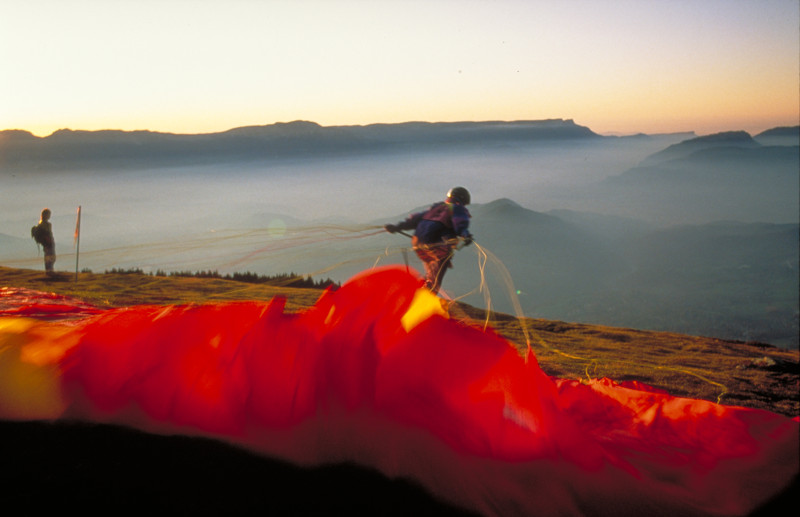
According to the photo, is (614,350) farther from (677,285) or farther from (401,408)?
(677,285)

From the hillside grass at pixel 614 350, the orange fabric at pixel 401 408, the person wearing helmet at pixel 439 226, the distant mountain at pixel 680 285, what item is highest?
the person wearing helmet at pixel 439 226

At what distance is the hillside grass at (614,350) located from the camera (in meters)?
5.03

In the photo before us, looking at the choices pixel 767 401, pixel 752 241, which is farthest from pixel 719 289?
pixel 767 401

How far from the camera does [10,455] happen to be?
1.80 meters

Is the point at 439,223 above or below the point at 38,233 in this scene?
above

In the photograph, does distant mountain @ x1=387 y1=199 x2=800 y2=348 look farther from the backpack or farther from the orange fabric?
the orange fabric

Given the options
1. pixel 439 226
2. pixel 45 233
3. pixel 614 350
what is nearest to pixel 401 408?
pixel 439 226

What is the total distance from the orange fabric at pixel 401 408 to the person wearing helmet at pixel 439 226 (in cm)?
382

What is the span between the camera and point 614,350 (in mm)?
8188

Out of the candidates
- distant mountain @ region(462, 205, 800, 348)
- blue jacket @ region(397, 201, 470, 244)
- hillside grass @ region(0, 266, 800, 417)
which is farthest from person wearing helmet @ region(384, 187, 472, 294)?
distant mountain @ region(462, 205, 800, 348)

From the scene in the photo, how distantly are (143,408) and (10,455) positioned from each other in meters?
0.47

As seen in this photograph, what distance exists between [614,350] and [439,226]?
4.22m

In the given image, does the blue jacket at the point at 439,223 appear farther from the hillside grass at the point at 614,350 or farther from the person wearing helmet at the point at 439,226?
the hillside grass at the point at 614,350

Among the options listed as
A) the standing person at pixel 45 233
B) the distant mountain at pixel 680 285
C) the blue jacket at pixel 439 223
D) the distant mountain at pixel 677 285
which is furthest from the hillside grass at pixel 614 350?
the distant mountain at pixel 680 285
